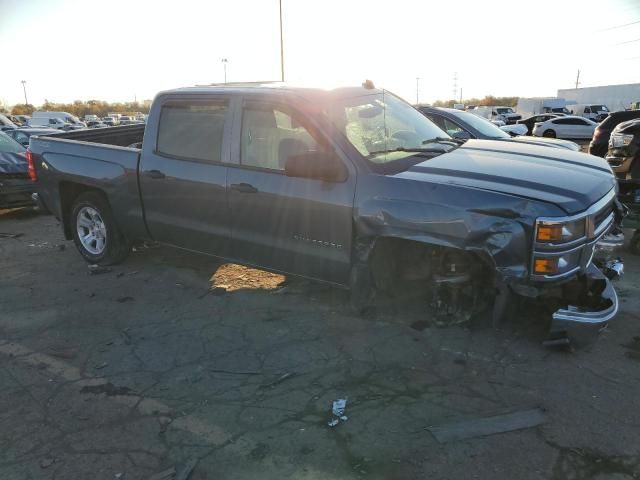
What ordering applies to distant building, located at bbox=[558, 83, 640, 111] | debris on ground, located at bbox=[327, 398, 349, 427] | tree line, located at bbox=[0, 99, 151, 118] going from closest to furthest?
1. debris on ground, located at bbox=[327, 398, 349, 427]
2. distant building, located at bbox=[558, 83, 640, 111]
3. tree line, located at bbox=[0, 99, 151, 118]

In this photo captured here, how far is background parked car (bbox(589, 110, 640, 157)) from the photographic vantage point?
292 inches

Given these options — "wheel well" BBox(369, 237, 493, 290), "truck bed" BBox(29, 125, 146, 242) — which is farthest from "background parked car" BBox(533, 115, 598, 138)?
"wheel well" BBox(369, 237, 493, 290)

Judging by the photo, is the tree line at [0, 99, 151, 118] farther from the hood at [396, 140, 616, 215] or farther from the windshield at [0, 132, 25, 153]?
the hood at [396, 140, 616, 215]

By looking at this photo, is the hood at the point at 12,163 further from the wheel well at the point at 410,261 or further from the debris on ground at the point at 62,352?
the wheel well at the point at 410,261

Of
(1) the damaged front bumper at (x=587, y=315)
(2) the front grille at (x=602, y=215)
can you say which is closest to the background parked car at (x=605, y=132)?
(2) the front grille at (x=602, y=215)

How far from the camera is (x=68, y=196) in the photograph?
592 cm

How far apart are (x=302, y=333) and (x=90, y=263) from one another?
Answer: 10.4 feet

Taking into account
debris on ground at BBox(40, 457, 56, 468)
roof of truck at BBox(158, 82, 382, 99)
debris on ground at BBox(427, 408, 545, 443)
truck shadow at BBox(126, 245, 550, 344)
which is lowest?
debris on ground at BBox(40, 457, 56, 468)

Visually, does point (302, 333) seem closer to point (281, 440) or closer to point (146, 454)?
point (281, 440)

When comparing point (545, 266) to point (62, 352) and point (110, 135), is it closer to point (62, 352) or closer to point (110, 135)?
point (62, 352)

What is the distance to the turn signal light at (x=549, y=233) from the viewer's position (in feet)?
10.4

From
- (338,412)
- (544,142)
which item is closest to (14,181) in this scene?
(338,412)

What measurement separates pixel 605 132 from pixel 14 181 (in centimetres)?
934

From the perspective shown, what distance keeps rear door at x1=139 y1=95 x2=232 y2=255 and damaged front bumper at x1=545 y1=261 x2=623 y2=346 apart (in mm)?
2788
